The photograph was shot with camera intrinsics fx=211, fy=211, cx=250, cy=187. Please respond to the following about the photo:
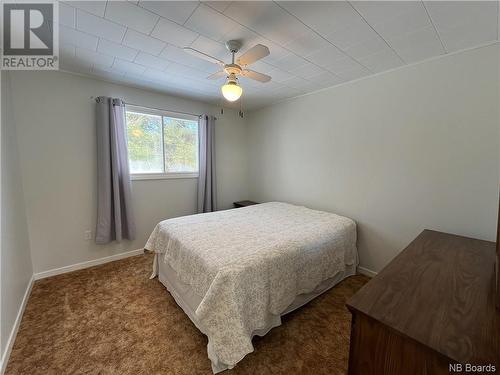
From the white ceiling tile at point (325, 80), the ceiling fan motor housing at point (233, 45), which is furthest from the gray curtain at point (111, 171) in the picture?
the white ceiling tile at point (325, 80)

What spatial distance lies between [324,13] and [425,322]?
1890 millimetres

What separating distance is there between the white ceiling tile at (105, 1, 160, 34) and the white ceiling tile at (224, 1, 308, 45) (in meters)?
0.59

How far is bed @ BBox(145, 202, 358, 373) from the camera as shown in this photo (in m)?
1.40

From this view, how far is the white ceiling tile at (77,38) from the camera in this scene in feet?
5.68

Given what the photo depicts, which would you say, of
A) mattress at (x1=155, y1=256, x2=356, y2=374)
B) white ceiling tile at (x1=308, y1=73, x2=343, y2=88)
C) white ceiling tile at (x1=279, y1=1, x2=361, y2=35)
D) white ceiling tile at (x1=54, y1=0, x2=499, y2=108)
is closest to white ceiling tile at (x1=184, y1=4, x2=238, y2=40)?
white ceiling tile at (x1=54, y1=0, x2=499, y2=108)

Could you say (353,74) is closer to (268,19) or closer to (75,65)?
(268,19)

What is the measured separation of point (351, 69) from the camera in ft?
7.72

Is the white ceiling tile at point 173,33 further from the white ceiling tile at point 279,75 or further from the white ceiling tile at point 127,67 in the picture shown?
the white ceiling tile at point 279,75

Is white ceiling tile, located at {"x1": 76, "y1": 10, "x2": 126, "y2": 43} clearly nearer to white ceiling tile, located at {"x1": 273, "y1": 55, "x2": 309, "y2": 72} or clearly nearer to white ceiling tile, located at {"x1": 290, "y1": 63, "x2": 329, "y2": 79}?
white ceiling tile, located at {"x1": 273, "y1": 55, "x2": 309, "y2": 72}

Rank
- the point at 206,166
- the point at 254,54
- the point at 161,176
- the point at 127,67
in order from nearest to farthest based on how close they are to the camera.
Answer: the point at 254,54 < the point at 127,67 < the point at 161,176 < the point at 206,166

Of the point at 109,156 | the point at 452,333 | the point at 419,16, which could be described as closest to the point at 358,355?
the point at 452,333

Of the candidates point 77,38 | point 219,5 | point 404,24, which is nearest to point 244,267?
point 219,5

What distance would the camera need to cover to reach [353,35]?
174cm

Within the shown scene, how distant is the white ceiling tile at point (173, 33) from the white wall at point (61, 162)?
154 cm
